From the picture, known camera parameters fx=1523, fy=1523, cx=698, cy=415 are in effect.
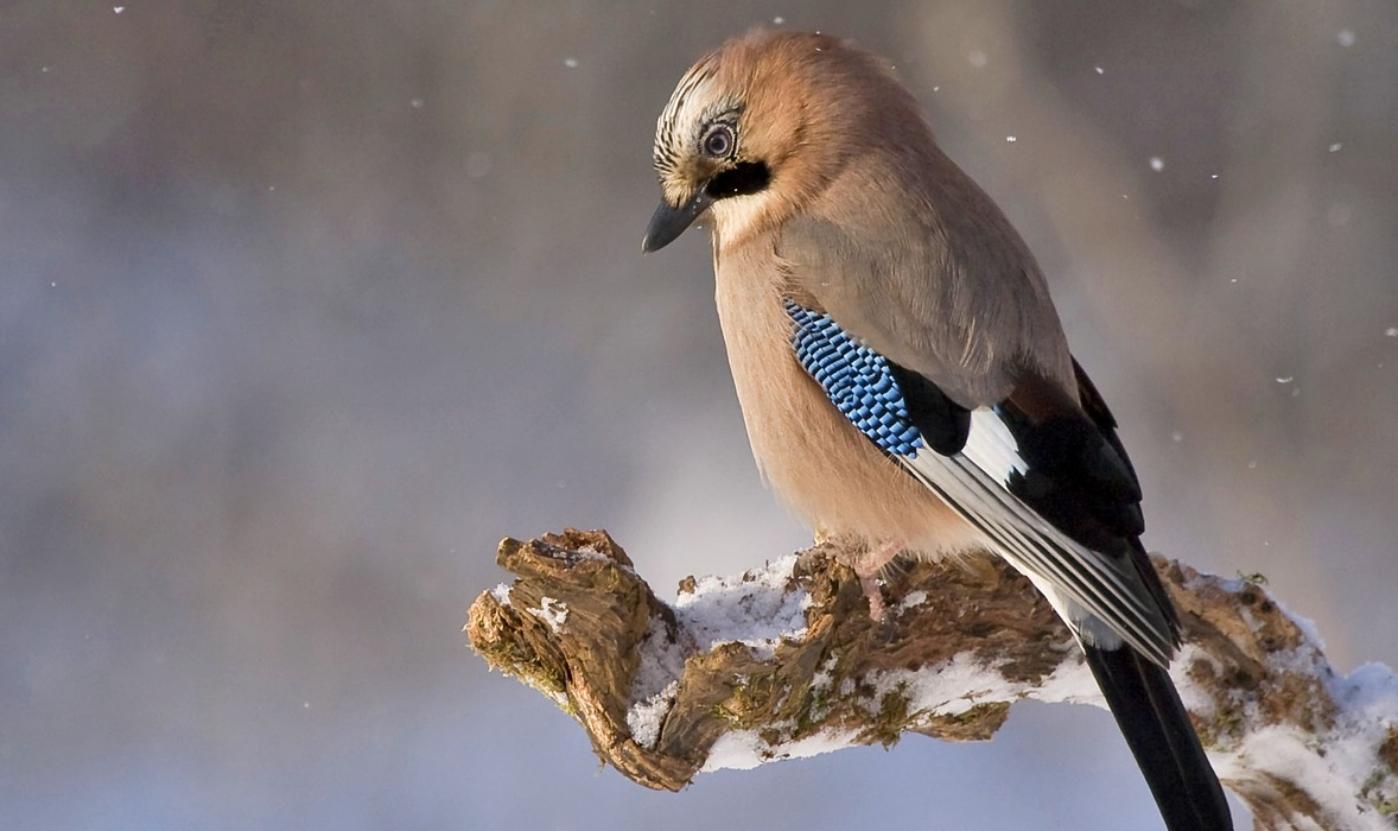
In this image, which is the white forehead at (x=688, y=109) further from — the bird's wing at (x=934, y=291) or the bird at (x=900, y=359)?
the bird's wing at (x=934, y=291)

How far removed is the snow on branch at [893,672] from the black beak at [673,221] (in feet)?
1.55

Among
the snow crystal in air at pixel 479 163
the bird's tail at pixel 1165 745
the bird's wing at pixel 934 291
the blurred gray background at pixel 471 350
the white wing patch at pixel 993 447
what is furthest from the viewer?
the snow crystal in air at pixel 479 163

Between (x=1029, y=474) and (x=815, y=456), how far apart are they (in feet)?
1.01

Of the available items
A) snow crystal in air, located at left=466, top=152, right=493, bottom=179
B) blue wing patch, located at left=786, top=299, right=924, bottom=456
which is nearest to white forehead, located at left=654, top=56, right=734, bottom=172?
blue wing patch, located at left=786, top=299, right=924, bottom=456

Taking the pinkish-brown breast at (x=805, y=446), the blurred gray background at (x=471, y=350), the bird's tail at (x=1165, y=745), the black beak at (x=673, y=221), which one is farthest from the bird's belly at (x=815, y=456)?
the blurred gray background at (x=471, y=350)

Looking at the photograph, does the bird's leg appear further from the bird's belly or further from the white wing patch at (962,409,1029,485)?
the white wing patch at (962,409,1029,485)

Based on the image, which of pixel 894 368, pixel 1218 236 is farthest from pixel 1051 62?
pixel 894 368

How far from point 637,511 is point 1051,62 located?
1.50 metres

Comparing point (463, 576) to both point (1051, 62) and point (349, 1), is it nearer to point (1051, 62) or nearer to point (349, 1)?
point (349, 1)

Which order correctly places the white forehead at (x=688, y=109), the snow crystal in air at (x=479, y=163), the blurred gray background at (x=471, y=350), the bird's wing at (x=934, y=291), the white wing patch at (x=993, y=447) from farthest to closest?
the snow crystal in air at (x=479, y=163), the blurred gray background at (x=471, y=350), the white forehead at (x=688, y=109), the bird's wing at (x=934, y=291), the white wing patch at (x=993, y=447)

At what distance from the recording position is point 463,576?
3820 millimetres

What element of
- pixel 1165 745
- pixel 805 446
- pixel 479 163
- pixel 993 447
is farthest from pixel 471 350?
pixel 1165 745

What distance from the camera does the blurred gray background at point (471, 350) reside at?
363 cm

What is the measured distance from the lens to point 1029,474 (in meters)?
1.79
